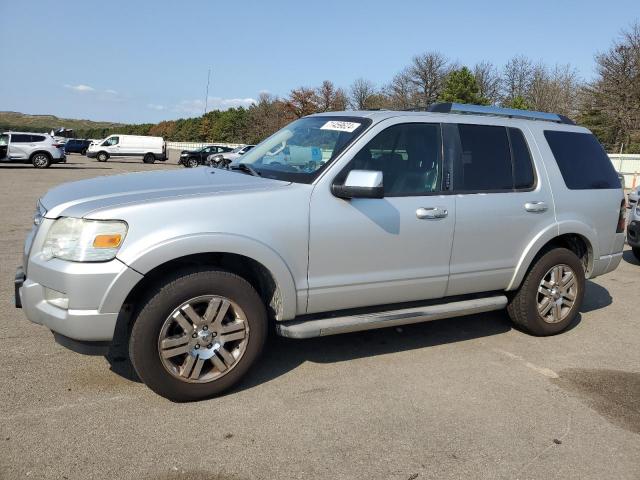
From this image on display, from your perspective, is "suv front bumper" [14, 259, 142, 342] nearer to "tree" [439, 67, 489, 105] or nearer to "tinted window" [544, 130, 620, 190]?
"tinted window" [544, 130, 620, 190]

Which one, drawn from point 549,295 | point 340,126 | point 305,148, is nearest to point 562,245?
point 549,295

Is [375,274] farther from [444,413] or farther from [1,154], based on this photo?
[1,154]

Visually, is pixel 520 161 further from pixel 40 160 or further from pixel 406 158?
pixel 40 160

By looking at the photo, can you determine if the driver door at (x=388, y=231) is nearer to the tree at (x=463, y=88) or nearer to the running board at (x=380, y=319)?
the running board at (x=380, y=319)

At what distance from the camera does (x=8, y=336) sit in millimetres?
4348

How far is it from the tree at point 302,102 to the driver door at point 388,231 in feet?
229

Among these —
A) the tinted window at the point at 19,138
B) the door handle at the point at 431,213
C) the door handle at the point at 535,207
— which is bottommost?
the door handle at the point at 431,213

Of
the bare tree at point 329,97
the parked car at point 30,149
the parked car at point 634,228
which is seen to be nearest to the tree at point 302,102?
the bare tree at point 329,97

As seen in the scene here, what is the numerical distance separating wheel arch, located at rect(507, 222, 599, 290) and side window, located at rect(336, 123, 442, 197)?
1.09 m

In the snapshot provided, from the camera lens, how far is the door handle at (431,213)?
4020mm

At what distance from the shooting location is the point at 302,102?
72.9 m

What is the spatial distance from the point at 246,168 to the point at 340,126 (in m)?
0.79

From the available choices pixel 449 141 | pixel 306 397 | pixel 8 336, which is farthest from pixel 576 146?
pixel 8 336

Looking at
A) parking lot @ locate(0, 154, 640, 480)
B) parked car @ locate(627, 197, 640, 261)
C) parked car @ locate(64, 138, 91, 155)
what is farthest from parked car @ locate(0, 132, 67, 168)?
parked car @ locate(627, 197, 640, 261)
